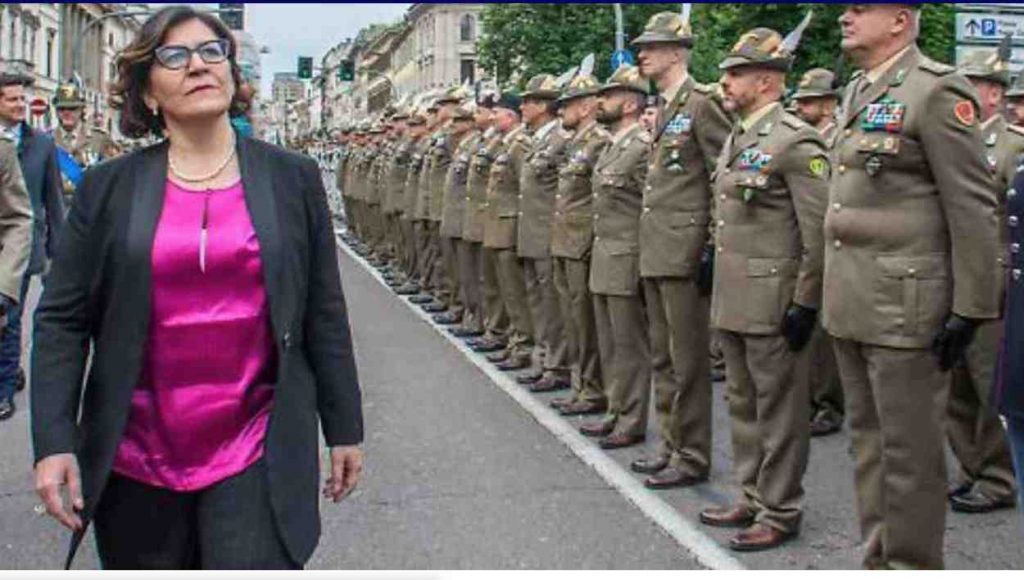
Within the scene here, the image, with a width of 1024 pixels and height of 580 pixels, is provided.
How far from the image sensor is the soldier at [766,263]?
5.68 m

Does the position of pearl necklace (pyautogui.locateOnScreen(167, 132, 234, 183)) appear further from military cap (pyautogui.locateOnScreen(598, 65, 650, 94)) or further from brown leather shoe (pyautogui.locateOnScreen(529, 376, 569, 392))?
brown leather shoe (pyautogui.locateOnScreen(529, 376, 569, 392))

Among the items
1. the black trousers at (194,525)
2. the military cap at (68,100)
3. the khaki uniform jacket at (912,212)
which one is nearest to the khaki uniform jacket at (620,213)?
the khaki uniform jacket at (912,212)

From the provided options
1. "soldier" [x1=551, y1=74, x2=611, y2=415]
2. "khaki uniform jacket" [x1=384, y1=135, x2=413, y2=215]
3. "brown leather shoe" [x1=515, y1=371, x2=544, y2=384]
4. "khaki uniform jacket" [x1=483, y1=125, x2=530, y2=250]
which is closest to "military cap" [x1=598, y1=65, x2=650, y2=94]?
"soldier" [x1=551, y1=74, x2=611, y2=415]

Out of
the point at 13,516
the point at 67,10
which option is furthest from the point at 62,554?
the point at 67,10

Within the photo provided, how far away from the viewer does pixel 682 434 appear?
691 cm

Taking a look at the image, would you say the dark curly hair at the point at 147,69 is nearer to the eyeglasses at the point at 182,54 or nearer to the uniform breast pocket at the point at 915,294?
the eyeglasses at the point at 182,54

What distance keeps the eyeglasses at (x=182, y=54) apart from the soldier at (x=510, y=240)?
300 inches

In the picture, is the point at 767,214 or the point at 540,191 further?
the point at 540,191

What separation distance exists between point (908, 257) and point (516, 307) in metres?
6.65

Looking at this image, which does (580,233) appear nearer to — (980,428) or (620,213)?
(620,213)

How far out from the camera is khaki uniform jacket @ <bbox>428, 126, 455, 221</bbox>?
1427cm

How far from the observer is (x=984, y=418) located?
6.53 m

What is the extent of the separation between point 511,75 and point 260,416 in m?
39.1

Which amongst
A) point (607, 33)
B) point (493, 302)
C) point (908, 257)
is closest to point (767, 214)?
point (908, 257)
